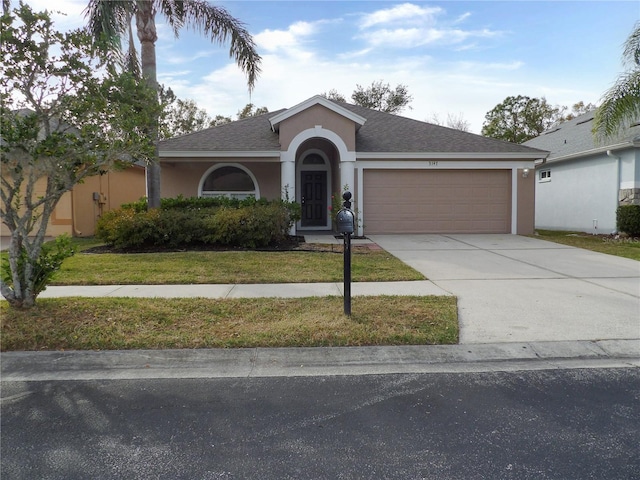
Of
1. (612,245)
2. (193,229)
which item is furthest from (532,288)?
(193,229)

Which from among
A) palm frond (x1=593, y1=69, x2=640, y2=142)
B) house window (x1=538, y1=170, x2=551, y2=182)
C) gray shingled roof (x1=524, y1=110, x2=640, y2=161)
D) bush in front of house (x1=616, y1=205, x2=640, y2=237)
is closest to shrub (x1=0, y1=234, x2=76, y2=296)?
palm frond (x1=593, y1=69, x2=640, y2=142)

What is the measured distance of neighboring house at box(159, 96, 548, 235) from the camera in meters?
14.5

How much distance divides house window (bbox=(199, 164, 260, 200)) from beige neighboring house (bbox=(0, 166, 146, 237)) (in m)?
2.88

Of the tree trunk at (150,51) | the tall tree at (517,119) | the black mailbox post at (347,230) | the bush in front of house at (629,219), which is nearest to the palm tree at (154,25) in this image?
the tree trunk at (150,51)

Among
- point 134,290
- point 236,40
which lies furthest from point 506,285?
point 236,40

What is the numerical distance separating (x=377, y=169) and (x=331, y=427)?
1276cm

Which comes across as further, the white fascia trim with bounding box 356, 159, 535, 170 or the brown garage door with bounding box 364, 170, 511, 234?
the brown garage door with bounding box 364, 170, 511, 234

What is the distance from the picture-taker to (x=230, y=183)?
52.7 ft

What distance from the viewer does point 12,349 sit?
461 cm

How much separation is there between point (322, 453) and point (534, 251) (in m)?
10.3

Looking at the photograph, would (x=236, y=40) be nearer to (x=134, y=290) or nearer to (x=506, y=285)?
(x=134, y=290)

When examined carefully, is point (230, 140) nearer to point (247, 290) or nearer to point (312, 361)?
point (247, 290)

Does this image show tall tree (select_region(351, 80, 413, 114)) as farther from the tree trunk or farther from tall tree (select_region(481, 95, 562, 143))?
the tree trunk

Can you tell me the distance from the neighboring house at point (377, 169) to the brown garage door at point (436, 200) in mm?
35
